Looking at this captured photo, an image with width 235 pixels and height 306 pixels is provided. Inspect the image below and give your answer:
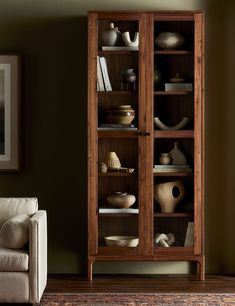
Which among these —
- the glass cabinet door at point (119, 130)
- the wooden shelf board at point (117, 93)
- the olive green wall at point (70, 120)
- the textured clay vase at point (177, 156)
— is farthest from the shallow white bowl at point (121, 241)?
the wooden shelf board at point (117, 93)

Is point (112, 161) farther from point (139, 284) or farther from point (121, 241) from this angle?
point (139, 284)

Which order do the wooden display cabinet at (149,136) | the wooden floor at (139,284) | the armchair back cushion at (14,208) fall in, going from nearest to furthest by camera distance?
the armchair back cushion at (14,208) < the wooden floor at (139,284) < the wooden display cabinet at (149,136)

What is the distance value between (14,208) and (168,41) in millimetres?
1758

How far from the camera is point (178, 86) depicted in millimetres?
5816

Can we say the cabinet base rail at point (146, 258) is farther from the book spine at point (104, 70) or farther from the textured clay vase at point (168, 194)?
the book spine at point (104, 70)

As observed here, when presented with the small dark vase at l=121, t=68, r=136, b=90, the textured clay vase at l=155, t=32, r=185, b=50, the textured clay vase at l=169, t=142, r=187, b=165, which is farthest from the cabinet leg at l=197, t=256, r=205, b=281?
the textured clay vase at l=155, t=32, r=185, b=50

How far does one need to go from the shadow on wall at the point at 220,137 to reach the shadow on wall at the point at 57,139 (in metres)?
1.03

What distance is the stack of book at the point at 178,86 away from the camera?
581 centimetres

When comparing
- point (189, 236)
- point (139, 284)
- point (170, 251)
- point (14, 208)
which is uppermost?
point (14, 208)

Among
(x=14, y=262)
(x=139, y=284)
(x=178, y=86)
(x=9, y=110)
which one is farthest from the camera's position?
(x=9, y=110)

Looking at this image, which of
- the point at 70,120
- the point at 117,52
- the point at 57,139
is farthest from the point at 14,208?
the point at 117,52

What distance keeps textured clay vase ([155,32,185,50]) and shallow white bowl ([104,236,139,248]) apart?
1515 mm

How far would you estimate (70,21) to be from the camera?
6.17 meters

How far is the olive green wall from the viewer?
6.15 m
